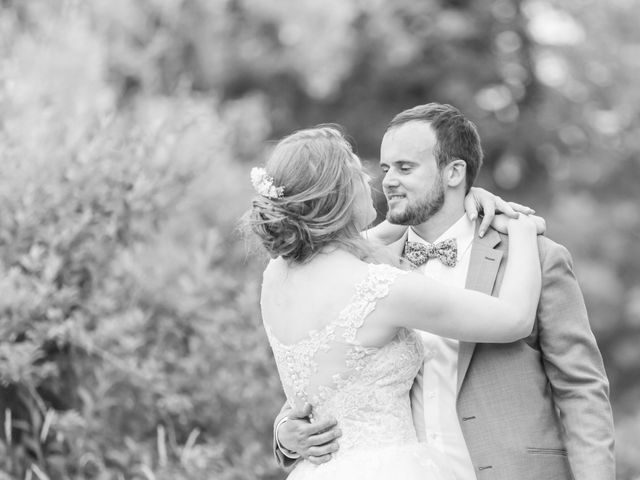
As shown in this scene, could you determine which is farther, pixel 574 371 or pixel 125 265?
pixel 125 265

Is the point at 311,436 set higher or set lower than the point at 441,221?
lower

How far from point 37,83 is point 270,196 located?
3597 mm

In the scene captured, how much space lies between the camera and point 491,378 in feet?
10.5

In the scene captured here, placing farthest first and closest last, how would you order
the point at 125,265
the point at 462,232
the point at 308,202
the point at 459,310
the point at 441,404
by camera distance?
the point at 125,265 < the point at 462,232 < the point at 441,404 < the point at 308,202 < the point at 459,310

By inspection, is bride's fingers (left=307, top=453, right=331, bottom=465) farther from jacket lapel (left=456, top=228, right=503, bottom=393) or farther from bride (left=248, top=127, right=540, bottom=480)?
jacket lapel (left=456, top=228, right=503, bottom=393)

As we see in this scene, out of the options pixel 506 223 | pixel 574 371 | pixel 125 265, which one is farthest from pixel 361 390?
pixel 125 265

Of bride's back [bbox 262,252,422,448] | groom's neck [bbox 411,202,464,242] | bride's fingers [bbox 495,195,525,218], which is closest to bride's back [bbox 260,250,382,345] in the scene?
bride's back [bbox 262,252,422,448]

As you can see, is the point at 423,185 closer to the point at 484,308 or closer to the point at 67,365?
the point at 484,308

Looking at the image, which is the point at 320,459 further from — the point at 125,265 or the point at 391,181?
the point at 125,265

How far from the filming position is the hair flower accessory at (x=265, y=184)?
3053mm

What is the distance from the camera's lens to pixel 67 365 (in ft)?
17.1

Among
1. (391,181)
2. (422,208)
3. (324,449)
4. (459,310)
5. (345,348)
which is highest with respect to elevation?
(391,181)

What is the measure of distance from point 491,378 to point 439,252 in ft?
1.66

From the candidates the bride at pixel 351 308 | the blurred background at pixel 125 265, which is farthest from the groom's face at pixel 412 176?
the blurred background at pixel 125 265
